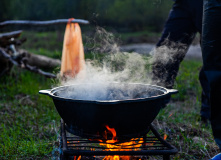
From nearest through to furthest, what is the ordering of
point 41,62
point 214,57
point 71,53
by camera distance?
point 214,57
point 71,53
point 41,62

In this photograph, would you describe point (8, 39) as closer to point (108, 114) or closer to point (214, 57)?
point (108, 114)

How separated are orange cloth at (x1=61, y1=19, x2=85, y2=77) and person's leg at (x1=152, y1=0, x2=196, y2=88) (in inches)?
67.5

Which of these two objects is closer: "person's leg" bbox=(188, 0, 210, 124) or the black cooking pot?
the black cooking pot

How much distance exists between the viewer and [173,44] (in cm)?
336

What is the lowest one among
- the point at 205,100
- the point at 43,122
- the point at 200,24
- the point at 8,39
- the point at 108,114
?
the point at 43,122

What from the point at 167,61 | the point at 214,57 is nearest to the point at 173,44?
the point at 167,61

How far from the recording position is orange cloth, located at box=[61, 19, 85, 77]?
4602mm

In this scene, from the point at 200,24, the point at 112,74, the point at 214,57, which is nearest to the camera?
the point at 214,57

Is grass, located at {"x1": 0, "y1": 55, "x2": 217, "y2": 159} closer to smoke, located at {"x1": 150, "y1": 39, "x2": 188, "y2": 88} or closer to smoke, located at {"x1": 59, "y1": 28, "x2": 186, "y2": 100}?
smoke, located at {"x1": 150, "y1": 39, "x2": 188, "y2": 88}

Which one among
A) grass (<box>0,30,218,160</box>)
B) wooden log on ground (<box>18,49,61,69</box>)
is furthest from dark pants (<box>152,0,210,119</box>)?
wooden log on ground (<box>18,49,61,69</box>)

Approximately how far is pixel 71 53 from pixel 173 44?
2.06 meters

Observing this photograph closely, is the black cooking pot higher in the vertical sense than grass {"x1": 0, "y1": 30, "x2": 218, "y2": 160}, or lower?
higher

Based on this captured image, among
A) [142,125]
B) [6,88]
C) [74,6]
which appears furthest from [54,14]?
[142,125]

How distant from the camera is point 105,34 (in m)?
2.96
